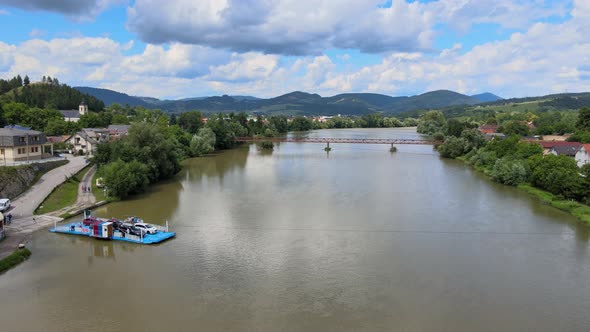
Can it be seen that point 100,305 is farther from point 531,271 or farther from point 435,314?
point 531,271

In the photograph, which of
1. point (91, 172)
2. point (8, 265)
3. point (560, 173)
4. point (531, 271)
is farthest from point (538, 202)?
point (91, 172)

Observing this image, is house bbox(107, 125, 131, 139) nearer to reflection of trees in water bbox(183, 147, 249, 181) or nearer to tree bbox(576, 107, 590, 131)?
reflection of trees in water bbox(183, 147, 249, 181)

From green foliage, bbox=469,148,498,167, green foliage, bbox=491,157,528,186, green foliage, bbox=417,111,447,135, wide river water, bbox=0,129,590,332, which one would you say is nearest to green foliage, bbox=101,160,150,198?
wide river water, bbox=0,129,590,332

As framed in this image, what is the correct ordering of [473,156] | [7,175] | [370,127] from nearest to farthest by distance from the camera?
[7,175] < [473,156] < [370,127]

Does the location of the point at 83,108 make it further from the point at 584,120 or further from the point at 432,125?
the point at 584,120

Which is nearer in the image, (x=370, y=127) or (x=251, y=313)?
(x=251, y=313)

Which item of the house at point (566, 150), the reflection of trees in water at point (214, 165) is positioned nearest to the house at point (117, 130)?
the reflection of trees in water at point (214, 165)

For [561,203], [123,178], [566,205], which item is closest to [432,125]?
[561,203]
